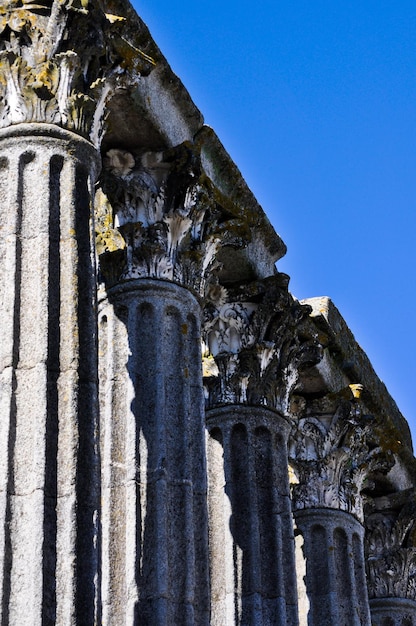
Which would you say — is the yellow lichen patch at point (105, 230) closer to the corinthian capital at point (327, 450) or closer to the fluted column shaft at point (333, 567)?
the corinthian capital at point (327, 450)

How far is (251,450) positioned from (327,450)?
16.4 feet

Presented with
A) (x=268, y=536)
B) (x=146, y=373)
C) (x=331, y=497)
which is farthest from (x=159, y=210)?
(x=331, y=497)

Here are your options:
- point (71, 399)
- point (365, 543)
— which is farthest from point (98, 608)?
point (365, 543)

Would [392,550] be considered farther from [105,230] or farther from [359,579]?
[105,230]

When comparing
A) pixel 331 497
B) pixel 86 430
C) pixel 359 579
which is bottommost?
pixel 86 430

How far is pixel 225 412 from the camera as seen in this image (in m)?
20.2

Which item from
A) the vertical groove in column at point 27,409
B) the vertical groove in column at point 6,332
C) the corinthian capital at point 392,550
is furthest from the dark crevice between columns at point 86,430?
the corinthian capital at point 392,550

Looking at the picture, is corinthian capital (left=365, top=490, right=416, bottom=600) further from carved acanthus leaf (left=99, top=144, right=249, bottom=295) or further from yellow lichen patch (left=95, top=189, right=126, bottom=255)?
yellow lichen patch (left=95, top=189, right=126, bottom=255)

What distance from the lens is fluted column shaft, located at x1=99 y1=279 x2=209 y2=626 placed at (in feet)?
49.2

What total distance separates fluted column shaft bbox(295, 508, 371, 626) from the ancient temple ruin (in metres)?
0.03

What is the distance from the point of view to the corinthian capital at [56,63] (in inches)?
548

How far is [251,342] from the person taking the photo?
2073cm

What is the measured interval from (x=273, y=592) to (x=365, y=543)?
396 inches

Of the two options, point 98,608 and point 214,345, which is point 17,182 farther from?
point 214,345
